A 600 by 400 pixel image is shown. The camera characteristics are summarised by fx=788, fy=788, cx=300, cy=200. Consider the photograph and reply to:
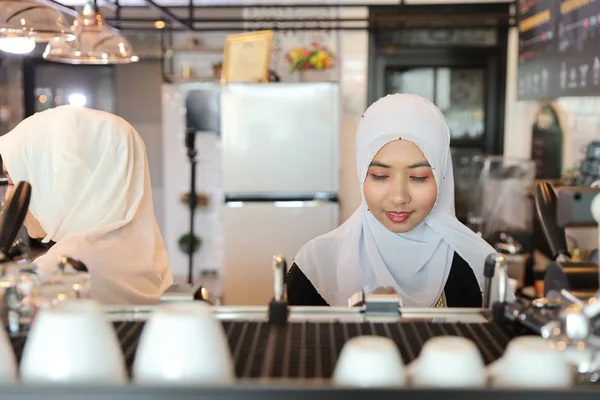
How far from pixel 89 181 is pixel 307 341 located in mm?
1307

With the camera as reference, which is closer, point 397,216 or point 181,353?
point 181,353

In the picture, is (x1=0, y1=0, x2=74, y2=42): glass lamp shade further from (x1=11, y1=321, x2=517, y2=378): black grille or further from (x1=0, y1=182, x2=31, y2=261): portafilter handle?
(x1=11, y1=321, x2=517, y2=378): black grille

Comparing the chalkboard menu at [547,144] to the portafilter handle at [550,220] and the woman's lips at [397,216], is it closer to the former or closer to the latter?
the portafilter handle at [550,220]

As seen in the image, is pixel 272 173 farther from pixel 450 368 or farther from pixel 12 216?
pixel 450 368

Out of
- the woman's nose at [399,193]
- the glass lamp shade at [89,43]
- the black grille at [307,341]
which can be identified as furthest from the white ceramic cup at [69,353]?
the glass lamp shade at [89,43]

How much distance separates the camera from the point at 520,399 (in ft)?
2.98

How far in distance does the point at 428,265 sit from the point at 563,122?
3.46 m

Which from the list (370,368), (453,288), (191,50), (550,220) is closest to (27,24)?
(453,288)

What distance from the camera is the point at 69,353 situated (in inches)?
36.8

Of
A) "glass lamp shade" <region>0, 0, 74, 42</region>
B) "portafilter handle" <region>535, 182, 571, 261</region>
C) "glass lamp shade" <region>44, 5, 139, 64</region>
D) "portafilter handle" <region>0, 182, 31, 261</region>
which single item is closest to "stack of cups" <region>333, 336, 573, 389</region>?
"portafilter handle" <region>0, 182, 31, 261</region>

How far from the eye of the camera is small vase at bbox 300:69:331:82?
6543 millimetres

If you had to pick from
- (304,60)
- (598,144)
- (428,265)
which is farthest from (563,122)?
(428,265)

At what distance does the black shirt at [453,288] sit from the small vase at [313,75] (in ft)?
14.4

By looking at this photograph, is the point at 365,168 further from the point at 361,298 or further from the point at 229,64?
the point at 229,64
